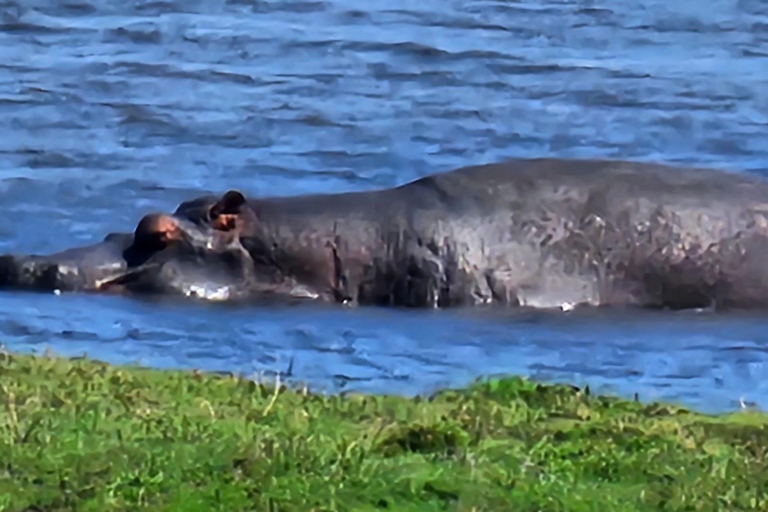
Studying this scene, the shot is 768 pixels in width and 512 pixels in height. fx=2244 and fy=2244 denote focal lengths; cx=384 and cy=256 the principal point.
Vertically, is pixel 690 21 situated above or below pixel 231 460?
below

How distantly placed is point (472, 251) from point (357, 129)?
5344mm

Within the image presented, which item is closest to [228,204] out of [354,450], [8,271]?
[8,271]

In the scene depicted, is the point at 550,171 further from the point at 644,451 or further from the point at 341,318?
the point at 644,451

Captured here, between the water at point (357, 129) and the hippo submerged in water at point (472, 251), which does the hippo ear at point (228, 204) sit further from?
the water at point (357, 129)

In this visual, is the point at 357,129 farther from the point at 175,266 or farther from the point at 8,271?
the point at 8,271

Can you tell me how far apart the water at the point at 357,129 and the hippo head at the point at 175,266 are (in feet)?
0.66

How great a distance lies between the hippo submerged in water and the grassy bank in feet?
9.72

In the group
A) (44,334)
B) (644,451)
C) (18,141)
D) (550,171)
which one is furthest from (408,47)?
(644,451)

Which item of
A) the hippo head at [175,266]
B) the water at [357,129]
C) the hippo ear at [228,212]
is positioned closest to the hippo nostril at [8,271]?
the hippo head at [175,266]

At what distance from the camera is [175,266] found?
1042cm

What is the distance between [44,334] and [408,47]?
9.95m

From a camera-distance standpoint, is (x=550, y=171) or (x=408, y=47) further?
(x=408, y=47)

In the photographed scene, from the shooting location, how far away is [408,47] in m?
19.0

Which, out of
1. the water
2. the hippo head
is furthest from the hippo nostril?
the water
